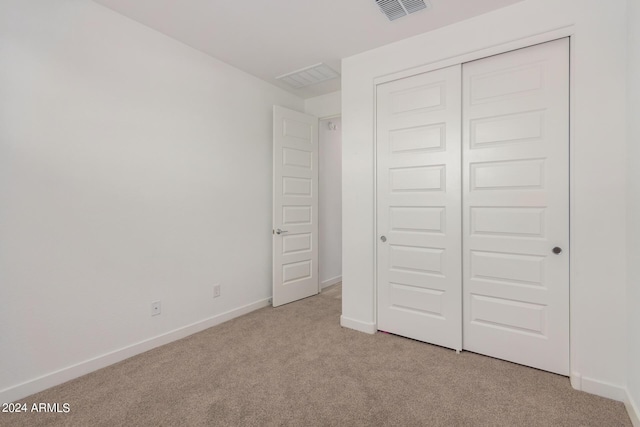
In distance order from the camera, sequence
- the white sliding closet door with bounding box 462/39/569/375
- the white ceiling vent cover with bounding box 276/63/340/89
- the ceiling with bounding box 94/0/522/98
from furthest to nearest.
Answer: the white ceiling vent cover with bounding box 276/63/340/89 → the ceiling with bounding box 94/0/522/98 → the white sliding closet door with bounding box 462/39/569/375

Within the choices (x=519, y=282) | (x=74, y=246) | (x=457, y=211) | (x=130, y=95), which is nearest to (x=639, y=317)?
(x=519, y=282)

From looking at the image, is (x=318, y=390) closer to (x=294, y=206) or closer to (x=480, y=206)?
(x=480, y=206)

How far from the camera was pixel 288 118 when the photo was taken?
3723 mm

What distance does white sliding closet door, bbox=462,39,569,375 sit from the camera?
6.86 feet

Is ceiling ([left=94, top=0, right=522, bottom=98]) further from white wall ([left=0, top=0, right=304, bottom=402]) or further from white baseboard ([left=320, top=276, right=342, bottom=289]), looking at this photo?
white baseboard ([left=320, top=276, right=342, bottom=289])

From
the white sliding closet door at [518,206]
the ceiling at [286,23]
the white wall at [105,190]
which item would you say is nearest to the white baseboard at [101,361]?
the white wall at [105,190]

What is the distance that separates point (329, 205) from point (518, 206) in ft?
9.00

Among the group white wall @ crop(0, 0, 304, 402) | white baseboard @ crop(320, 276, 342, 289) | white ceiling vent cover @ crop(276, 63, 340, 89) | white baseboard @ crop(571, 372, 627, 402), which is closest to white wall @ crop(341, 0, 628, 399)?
white baseboard @ crop(571, 372, 627, 402)

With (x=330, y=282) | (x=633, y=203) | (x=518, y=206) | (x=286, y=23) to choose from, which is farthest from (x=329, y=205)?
(x=633, y=203)

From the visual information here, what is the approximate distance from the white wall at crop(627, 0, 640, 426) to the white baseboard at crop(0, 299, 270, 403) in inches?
124

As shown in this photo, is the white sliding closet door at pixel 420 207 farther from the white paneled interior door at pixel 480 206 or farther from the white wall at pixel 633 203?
the white wall at pixel 633 203

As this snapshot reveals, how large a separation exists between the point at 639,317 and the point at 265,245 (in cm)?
316

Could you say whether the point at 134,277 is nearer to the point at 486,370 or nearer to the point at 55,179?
the point at 55,179

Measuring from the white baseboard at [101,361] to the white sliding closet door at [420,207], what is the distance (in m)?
1.72
